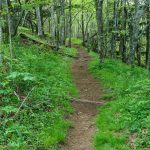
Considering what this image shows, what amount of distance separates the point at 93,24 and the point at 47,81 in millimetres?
51283

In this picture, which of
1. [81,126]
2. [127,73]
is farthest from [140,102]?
[127,73]

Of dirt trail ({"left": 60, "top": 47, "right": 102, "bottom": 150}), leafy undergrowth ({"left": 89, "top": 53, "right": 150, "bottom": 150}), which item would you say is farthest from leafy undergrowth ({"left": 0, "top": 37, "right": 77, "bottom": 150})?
leafy undergrowth ({"left": 89, "top": 53, "right": 150, "bottom": 150})

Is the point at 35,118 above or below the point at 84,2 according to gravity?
below

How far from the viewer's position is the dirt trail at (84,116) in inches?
358

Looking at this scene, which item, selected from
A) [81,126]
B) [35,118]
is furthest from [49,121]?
[81,126]

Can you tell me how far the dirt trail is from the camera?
909cm

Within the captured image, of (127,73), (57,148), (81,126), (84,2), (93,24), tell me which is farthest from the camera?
(93,24)

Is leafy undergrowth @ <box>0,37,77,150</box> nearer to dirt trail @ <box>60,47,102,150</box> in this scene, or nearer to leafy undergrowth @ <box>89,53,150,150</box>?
dirt trail @ <box>60,47,102,150</box>

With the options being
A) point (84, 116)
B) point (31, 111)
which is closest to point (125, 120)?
point (84, 116)

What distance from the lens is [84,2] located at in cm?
4062

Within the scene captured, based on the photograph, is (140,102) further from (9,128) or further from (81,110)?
(9,128)

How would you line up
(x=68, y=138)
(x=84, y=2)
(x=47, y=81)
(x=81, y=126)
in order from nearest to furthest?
(x=68, y=138) < (x=81, y=126) < (x=47, y=81) < (x=84, y=2)

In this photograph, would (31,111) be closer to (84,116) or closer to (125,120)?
(84,116)

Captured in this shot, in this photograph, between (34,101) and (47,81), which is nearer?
(34,101)
